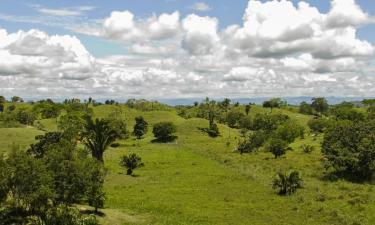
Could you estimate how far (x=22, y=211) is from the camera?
36.7 meters

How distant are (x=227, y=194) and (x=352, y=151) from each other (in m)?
27.0

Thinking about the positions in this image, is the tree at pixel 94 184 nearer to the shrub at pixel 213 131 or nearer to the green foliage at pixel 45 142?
the green foliage at pixel 45 142

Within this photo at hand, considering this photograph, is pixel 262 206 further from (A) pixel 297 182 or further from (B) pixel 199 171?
(B) pixel 199 171

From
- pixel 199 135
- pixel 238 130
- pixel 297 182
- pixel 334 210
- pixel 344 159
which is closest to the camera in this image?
pixel 334 210

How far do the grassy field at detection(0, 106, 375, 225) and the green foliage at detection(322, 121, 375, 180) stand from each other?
4.17 m

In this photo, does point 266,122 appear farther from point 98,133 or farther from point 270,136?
point 98,133

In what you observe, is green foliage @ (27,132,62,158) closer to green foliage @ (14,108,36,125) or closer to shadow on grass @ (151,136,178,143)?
shadow on grass @ (151,136,178,143)

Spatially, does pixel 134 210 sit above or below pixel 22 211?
below

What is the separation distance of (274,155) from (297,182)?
143 ft

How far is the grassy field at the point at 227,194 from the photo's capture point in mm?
45375

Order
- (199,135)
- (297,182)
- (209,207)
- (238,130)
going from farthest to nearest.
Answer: (238,130) < (199,135) < (297,182) < (209,207)

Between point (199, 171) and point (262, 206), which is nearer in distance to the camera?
point (262, 206)

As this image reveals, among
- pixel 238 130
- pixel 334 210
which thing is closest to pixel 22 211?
pixel 334 210

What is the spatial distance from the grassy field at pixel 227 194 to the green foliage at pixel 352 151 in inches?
164
